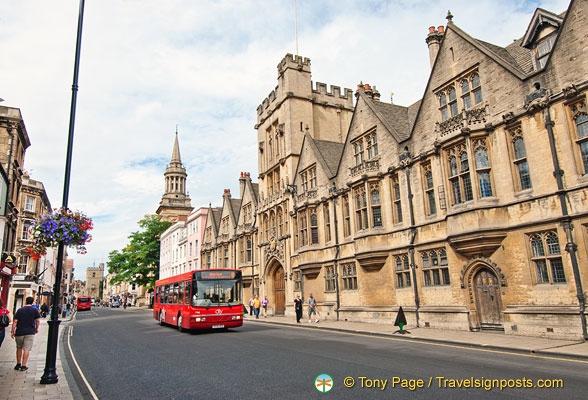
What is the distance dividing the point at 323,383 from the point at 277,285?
89.3ft

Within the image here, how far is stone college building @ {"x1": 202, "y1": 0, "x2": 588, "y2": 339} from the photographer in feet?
45.3

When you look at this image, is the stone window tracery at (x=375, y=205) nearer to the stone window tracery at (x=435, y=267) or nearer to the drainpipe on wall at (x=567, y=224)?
the stone window tracery at (x=435, y=267)

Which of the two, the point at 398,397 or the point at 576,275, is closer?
the point at 398,397

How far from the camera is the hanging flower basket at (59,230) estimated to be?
30.8 ft

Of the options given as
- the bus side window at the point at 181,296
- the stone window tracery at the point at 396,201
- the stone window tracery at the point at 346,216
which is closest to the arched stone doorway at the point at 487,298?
the stone window tracery at the point at 396,201

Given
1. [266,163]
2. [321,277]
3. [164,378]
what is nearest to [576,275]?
[164,378]

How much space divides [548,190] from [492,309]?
202 inches

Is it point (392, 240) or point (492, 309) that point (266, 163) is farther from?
point (492, 309)

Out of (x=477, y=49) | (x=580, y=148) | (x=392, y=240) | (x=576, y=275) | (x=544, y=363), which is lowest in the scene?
(x=544, y=363)

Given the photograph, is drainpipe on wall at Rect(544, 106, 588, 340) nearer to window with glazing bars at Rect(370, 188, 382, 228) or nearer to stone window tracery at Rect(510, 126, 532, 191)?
stone window tracery at Rect(510, 126, 532, 191)

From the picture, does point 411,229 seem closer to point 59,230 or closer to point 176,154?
point 59,230

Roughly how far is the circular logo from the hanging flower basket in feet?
21.3

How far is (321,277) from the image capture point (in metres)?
27.7

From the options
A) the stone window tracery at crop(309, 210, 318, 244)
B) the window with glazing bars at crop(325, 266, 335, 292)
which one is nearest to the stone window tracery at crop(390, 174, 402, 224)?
the window with glazing bars at crop(325, 266, 335, 292)
